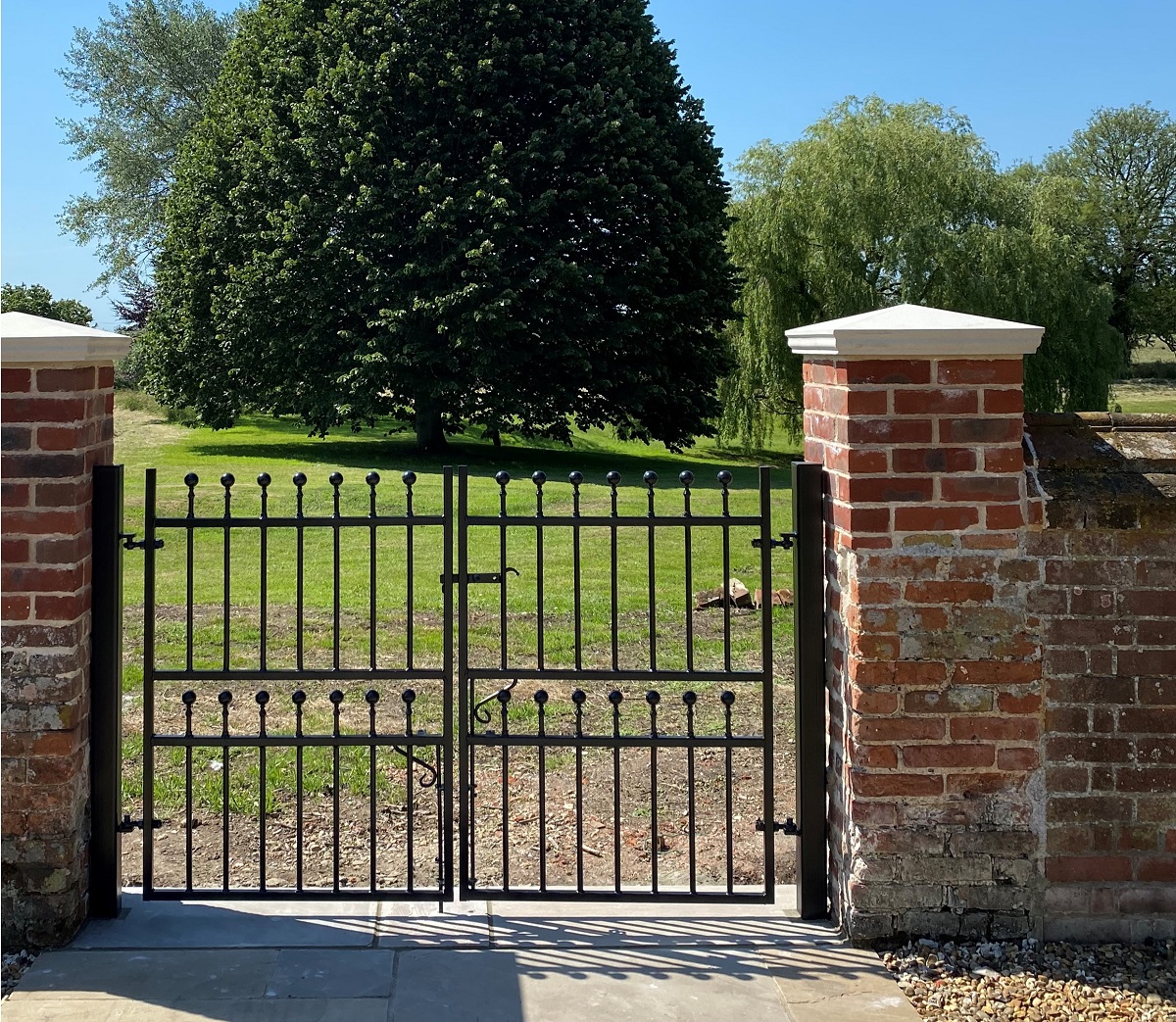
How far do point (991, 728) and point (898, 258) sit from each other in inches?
904

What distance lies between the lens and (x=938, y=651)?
395cm

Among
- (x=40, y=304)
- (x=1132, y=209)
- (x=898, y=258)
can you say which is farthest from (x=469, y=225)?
(x=1132, y=209)

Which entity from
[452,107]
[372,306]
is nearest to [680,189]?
[452,107]

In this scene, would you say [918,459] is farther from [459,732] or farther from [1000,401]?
[459,732]

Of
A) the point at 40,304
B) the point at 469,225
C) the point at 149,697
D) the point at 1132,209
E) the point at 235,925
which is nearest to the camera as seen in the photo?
the point at 235,925

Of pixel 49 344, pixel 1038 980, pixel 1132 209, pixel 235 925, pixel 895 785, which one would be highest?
pixel 1132 209

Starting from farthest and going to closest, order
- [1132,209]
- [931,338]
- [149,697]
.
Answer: [1132,209], [149,697], [931,338]

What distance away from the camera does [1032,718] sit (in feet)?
13.0

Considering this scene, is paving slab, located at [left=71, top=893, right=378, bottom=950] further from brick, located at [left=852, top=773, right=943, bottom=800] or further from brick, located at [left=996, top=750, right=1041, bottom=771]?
brick, located at [left=996, top=750, right=1041, bottom=771]

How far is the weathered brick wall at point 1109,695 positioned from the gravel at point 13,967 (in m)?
3.34

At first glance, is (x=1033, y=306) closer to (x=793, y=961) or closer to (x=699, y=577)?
(x=699, y=577)

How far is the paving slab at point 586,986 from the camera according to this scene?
350 cm

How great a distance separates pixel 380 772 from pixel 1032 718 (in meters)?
3.47

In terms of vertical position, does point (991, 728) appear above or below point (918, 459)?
below
